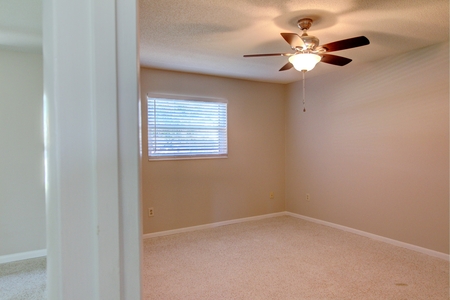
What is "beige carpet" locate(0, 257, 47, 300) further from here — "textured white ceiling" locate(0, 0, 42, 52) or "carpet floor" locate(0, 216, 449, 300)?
"textured white ceiling" locate(0, 0, 42, 52)

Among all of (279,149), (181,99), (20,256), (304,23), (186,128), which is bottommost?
(20,256)

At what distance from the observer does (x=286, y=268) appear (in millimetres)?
2887

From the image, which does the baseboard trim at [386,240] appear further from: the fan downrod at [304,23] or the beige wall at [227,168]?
the fan downrod at [304,23]

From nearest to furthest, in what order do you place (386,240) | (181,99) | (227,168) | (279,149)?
(386,240)
(181,99)
(227,168)
(279,149)

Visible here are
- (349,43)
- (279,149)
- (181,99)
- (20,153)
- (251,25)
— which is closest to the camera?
(349,43)

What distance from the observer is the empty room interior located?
2424 mm

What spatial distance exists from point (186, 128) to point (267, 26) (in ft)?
6.77

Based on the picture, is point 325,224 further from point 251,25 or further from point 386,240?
point 251,25

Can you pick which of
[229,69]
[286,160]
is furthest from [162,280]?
[286,160]

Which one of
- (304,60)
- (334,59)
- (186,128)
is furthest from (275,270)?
(186,128)

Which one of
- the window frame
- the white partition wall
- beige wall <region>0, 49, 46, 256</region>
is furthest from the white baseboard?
the white partition wall

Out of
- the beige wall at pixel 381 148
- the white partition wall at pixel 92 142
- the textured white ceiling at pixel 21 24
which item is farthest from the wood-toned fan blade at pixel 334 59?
the white partition wall at pixel 92 142

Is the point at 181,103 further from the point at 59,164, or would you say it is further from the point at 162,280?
the point at 59,164

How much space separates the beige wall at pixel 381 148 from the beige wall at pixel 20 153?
381 centimetres
